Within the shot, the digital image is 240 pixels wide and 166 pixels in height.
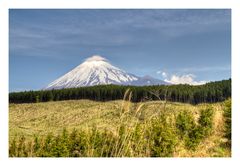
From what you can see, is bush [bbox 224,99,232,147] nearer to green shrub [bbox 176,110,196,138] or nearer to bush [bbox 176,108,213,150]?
bush [bbox 176,108,213,150]

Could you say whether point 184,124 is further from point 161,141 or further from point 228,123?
point 161,141

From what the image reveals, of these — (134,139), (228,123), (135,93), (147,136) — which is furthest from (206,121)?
(135,93)

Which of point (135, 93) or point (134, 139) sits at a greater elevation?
point (135, 93)

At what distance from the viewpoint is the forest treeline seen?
29.2 m

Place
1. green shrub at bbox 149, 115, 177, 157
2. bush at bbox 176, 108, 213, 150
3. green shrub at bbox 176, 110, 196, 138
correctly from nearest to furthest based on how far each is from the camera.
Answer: green shrub at bbox 149, 115, 177, 157
bush at bbox 176, 108, 213, 150
green shrub at bbox 176, 110, 196, 138

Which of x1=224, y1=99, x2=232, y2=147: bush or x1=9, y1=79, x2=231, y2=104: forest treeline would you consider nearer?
x1=224, y1=99, x2=232, y2=147: bush

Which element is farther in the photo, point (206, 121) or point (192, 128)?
point (206, 121)

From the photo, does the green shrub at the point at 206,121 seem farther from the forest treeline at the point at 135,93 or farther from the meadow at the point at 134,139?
the forest treeline at the point at 135,93

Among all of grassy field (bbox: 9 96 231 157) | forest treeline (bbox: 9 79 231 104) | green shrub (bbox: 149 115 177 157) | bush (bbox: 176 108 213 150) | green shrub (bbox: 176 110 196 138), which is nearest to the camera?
grassy field (bbox: 9 96 231 157)

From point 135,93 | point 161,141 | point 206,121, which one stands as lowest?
point 161,141

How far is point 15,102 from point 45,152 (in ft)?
133

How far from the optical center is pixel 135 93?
24203 mm

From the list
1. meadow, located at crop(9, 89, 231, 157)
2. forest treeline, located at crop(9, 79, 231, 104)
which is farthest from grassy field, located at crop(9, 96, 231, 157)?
forest treeline, located at crop(9, 79, 231, 104)
